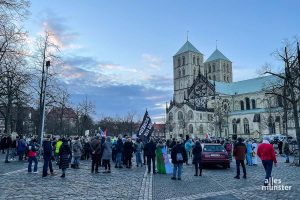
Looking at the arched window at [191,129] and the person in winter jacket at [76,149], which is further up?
the arched window at [191,129]

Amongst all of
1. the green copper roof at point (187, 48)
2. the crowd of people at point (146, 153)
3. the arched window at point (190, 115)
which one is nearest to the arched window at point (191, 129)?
the arched window at point (190, 115)

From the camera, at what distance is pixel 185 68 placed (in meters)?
117

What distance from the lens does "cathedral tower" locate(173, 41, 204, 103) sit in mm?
114875

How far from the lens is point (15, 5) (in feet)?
42.4

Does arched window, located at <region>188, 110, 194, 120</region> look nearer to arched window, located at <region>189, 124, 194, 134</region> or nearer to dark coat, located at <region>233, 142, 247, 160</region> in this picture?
arched window, located at <region>189, 124, 194, 134</region>

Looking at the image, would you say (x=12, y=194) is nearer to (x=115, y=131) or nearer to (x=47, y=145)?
(x=47, y=145)

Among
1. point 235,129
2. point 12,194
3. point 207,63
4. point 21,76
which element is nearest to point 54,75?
point 21,76

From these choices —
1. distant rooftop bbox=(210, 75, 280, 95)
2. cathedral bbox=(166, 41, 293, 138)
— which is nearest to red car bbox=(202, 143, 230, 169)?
cathedral bbox=(166, 41, 293, 138)

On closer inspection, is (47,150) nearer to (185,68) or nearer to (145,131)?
(145,131)

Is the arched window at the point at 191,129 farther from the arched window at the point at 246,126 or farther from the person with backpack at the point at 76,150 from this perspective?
the person with backpack at the point at 76,150

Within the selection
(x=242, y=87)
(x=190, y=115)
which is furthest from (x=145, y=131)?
(x=242, y=87)

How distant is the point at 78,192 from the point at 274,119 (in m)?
73.4

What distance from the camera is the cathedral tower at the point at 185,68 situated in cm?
11488

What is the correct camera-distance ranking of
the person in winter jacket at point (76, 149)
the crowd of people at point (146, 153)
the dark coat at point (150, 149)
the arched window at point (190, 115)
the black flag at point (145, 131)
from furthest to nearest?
the arched window at point (190, 115)
the black flag at point (145, 131)
the person in winter jacket at point (76, 149)
the dark coat at point (150, 149)
the crowd of people at point (146, 153)
